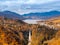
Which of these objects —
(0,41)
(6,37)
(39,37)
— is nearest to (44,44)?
(39,37)

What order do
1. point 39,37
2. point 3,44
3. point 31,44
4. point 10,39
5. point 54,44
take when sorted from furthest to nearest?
point 39,37, point 31,44, point 54,44, point 10,39, point 3,44

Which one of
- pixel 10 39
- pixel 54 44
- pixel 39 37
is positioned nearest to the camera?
pixel 10 39

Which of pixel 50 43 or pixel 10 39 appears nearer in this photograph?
pixel 10 39

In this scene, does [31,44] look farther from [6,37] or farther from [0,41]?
[0,41]

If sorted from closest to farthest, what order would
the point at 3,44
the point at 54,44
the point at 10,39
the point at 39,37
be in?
the point at 3,44, the point at 10,39, the point at 54,44, the point at 39,37

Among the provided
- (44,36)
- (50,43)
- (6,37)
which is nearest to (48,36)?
(44,36)

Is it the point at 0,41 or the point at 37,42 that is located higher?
the point at 0,41

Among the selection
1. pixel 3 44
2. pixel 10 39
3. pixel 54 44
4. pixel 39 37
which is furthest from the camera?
pixel 39 37

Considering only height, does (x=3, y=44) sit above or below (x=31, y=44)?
above

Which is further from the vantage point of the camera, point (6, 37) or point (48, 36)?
point (48, 36)

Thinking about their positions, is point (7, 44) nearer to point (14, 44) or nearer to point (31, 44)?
point (14, 44)
